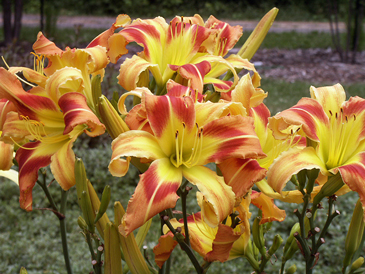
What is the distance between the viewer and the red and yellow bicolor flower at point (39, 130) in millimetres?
839

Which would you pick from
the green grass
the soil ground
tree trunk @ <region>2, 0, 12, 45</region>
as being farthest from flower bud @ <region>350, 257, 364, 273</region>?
the green grass

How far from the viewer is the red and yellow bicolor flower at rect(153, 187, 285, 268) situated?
2.83 ft

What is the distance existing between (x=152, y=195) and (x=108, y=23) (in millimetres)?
11957

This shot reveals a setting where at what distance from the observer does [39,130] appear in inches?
35.7

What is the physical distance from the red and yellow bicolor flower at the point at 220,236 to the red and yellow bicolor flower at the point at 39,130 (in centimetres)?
26

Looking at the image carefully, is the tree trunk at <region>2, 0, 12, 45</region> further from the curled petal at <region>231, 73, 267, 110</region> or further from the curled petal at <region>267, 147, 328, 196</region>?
the curled petal at <region>267, 147, 328, 196</region>

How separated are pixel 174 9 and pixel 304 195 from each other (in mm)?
13539

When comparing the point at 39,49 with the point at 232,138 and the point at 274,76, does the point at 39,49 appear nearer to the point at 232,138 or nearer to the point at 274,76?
the point at 232,138

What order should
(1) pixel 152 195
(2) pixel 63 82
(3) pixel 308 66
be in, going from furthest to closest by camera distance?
1. (3) pixel 308 66
2. (2) pixel 63 82
3. (1) pixel 152 195

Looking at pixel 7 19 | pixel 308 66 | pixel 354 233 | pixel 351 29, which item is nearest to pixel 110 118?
pixel 354 233

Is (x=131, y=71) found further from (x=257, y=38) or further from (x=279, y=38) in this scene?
(x=279, y=38)

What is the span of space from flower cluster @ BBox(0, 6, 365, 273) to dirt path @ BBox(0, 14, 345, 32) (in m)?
10.5

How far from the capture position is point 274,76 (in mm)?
7395

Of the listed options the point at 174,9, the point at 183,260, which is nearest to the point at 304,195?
the point at 183,260
